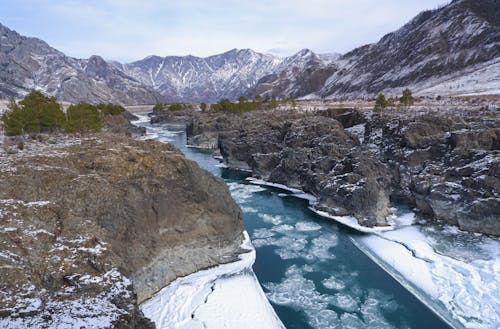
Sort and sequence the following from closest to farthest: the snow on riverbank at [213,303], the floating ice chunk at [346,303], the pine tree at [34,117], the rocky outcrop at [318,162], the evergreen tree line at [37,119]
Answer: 1. the snow on riverbank at [213,303]
2. the floating ice chunk at [346,303]
3. the rocky outcrop at [318,162]
4. the pine tree at [34,117]
5. the evergreen tree line at [37,119]

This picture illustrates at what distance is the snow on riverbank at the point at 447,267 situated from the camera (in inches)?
942

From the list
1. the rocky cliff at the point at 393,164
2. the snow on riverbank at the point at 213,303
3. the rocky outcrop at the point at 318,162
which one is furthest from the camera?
the rocky outcrop at the point at 318,162

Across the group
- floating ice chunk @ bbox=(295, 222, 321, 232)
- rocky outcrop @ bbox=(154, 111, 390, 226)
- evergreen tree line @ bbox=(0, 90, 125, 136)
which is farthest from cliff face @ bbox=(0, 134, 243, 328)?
evergreen tree line @ bbox=(0, 90, 125, 136)

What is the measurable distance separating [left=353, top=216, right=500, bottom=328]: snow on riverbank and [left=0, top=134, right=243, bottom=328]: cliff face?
13.6 meters

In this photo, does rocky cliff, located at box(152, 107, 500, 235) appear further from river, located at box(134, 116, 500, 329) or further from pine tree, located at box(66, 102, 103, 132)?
pine tree, located at box(66, 102, 103, 132)

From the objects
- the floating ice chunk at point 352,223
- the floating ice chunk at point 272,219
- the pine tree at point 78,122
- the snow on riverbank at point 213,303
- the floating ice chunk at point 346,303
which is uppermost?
the pine tree at point 78,122

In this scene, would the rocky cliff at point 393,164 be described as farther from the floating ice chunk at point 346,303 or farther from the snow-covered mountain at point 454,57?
the snow-covered mountain at point 454,57

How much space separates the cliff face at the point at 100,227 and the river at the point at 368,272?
19.0ft

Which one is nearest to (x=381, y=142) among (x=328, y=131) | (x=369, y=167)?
(x=328, y=131)

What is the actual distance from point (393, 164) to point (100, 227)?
132 ft

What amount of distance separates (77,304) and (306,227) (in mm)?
25961

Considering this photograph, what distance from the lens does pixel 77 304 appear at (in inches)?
655

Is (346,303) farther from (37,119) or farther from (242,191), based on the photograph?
(37,119)

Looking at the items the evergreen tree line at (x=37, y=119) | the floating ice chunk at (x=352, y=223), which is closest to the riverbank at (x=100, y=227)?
the floating ice chunk at (x=352, y=223)
